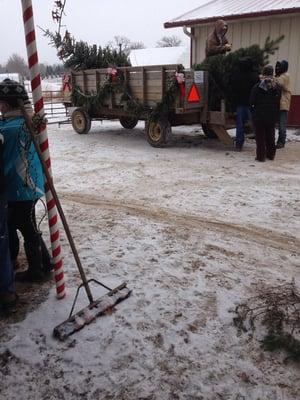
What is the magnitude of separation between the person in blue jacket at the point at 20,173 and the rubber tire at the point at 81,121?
26.9 feet

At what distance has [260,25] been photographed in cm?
1152

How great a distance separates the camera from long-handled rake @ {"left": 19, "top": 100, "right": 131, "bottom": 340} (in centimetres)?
271

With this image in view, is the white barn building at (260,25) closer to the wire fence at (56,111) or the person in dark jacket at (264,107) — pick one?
the person in dark jacket at (264,107)

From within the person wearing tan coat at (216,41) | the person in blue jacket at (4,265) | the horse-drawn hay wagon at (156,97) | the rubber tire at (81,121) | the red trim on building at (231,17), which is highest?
the red trim on building at (231,17)

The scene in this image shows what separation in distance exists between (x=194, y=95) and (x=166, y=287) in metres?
6.09

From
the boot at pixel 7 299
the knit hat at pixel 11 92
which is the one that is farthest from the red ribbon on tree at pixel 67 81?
the boot at pixel 7 299

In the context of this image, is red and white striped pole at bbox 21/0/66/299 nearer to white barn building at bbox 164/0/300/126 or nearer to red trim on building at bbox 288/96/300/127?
white barn building at bbox 164/0/300/126

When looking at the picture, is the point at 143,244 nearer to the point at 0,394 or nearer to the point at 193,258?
the point at 193,258

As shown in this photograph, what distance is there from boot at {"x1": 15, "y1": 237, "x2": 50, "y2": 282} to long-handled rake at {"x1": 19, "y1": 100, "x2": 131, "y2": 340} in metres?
0.61

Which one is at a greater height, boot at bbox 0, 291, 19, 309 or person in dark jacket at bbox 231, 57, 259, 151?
person in dark jacket at bbox 231, 57, 259, 151

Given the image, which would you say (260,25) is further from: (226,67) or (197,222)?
(197,222)

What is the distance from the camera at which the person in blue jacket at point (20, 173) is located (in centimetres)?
284

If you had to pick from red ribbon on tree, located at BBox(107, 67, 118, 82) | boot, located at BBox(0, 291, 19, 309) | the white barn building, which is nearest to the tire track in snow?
boot, located at BBox(0, 291, 19, 309)

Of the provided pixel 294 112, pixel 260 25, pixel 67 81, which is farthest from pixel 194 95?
pixel 260 25
